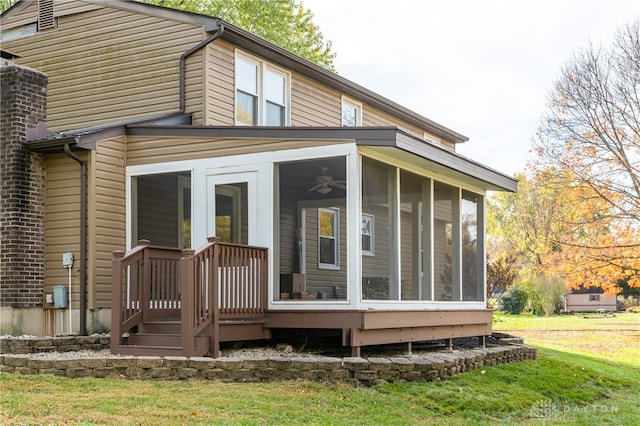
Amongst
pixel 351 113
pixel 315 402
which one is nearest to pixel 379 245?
pixel 315 402

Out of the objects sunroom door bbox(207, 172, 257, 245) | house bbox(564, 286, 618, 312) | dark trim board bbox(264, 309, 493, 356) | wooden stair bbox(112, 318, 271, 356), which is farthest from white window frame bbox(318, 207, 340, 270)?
house bbox(564, 286, 618, 312)

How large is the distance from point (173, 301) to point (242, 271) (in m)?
1.28

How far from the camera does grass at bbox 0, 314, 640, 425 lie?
722 cm

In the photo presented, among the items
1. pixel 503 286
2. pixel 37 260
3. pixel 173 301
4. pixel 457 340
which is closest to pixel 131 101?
pixel 37 260

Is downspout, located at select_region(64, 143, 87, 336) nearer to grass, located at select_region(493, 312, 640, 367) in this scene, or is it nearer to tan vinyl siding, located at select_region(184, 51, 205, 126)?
tan vinyl siding, located at select_region(184, 51, 205, 126)

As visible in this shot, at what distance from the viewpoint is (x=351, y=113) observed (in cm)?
1756

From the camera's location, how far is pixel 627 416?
384 inches

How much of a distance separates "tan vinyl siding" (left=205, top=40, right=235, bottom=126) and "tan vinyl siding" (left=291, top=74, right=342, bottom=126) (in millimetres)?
1716

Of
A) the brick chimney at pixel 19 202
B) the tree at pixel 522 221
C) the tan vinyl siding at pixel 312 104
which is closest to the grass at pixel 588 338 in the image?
the tan vinyl siding at pixel 312 104

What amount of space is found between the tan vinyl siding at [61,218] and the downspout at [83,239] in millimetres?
189

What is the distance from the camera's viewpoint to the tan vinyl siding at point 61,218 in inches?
460

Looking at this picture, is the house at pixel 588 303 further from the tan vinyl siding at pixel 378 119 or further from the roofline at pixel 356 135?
the roofline at pixel 356 135

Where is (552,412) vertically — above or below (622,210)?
below

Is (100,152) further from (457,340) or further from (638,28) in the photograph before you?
(638,28)
